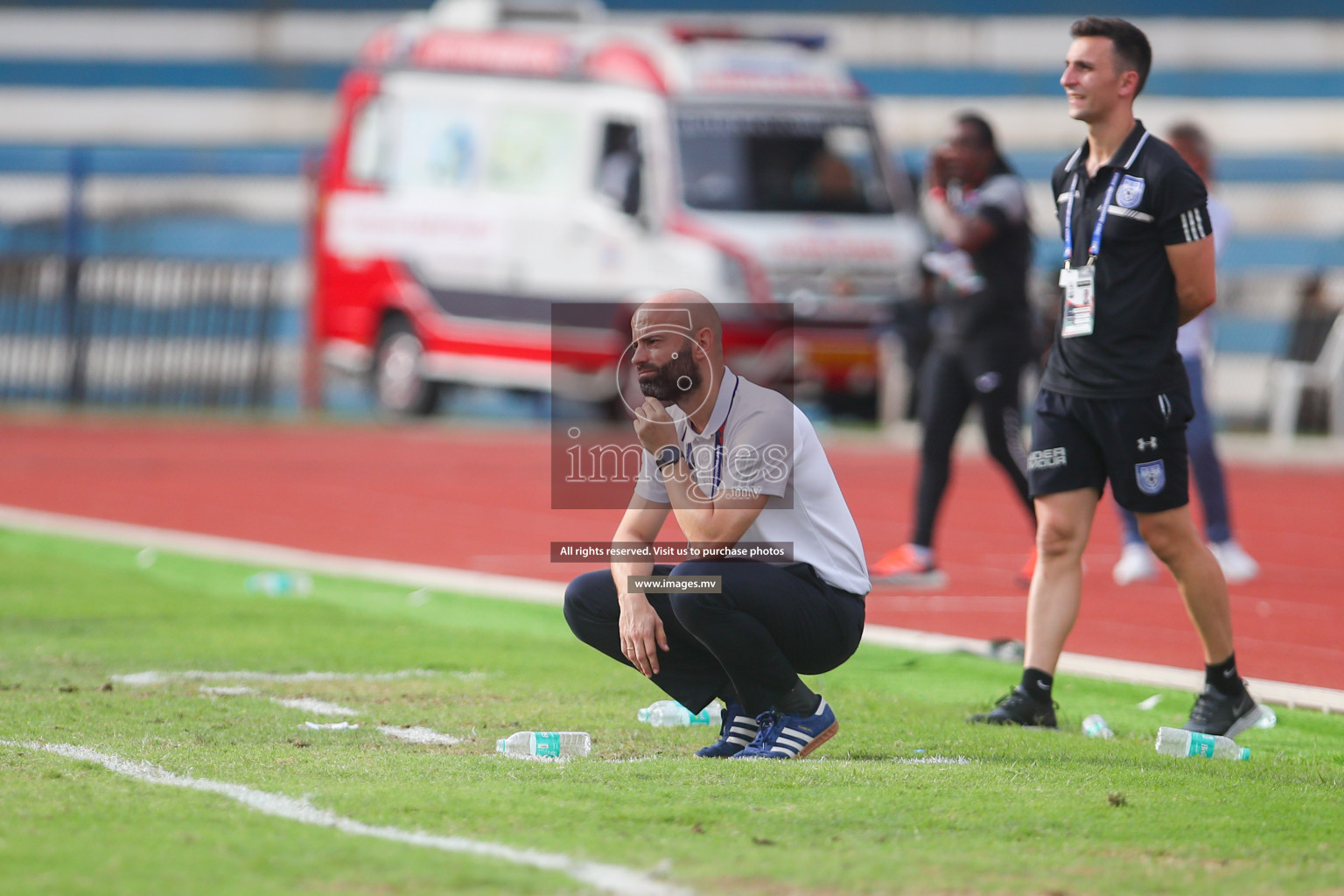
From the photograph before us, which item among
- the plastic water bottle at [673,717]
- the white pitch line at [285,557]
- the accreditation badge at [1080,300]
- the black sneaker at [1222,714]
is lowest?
the white pitch line at [285,557]

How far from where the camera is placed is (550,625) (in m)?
8.37

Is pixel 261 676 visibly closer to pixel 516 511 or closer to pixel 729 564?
pixel 729 564

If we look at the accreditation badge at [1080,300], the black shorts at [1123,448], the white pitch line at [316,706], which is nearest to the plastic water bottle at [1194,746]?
the black shorts at [1123,448]

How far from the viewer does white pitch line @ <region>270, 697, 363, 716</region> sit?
20.4ft

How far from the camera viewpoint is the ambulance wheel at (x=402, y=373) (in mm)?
19406

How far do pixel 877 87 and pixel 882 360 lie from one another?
8.60 m

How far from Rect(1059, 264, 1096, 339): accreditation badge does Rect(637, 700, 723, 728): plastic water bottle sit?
5.06 feet

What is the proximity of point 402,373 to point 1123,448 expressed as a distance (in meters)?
14.1

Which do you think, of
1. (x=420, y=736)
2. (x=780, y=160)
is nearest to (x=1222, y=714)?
(x=420, y=736)

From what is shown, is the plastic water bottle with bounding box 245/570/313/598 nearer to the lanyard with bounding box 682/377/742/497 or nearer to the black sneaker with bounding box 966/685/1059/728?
the black sneaker with bounding box 966/685/1059/728

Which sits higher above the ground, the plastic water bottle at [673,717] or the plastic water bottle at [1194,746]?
the plastic water bottle at [1194,746]

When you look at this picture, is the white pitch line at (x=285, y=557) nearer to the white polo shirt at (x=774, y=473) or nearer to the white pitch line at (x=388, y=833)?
the white polo shirt at (x=774, y=473)

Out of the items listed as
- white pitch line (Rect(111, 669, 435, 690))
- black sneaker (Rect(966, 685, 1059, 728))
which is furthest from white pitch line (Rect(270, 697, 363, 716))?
black sneaker (Rect(966, 685, 1059, 728))

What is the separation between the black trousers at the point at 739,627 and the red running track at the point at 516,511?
2.55 meters
